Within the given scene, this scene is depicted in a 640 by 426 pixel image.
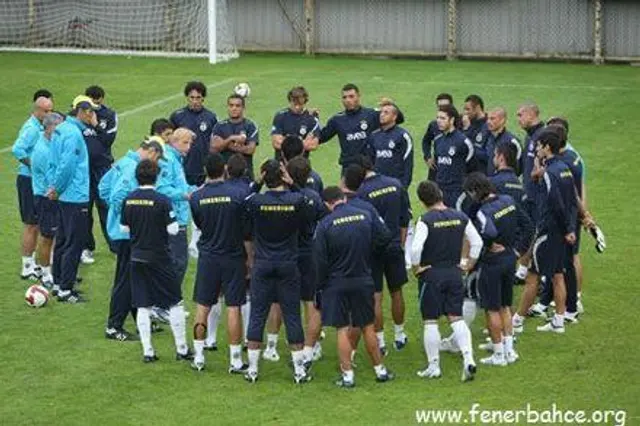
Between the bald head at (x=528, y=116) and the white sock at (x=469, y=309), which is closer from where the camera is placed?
the white sock at (x=469, y=309)

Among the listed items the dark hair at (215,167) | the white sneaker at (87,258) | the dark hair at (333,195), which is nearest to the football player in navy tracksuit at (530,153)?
the dark hair at (333,195)

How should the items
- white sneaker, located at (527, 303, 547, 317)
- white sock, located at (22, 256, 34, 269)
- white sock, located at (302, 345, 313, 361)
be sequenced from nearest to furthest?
white sock, located at (302, 345, 313, 361)
white sneaker, located at (527, 303, 547, 317)
white sock, located at (22, 256, 34, 269)

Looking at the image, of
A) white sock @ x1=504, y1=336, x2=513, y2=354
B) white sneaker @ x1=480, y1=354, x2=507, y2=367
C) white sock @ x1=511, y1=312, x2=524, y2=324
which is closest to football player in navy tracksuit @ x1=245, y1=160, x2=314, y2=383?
white sneaker @ x1=480, y1=354, x2=507, y2=367

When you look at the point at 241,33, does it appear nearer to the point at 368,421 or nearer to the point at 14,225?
the point at 14,225

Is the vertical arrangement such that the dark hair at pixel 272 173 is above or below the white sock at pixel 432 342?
above

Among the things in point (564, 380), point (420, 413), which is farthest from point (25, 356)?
point (564, 380)

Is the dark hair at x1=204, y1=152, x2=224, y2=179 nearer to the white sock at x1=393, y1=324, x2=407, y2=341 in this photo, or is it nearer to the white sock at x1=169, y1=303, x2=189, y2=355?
the white sock at x1=169, y1=303, x2=189, y2=355

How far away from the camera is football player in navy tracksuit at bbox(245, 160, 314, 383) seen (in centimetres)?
1398

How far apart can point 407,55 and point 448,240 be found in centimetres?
2381

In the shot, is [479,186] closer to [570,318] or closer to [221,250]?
[570,318]

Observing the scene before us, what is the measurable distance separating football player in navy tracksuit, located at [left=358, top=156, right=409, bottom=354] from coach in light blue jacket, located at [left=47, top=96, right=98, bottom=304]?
4016mm

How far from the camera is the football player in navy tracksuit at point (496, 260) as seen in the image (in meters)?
14.6

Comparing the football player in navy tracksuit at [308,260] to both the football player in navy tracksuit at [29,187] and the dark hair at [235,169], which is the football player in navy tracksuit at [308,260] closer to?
the dark hair at [235,169]

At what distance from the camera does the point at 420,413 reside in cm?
1314
